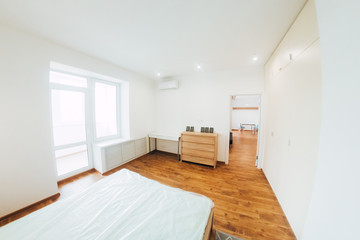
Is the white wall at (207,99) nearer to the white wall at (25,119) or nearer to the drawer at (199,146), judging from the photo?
the drawer at (199,146)

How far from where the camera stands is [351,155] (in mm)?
557

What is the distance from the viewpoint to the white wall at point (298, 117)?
45.5 inches

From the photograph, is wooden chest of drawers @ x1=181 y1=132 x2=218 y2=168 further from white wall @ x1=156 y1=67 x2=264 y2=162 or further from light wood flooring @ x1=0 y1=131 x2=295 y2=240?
white wall @ x1=156 y1=67 x2=264 y2=162

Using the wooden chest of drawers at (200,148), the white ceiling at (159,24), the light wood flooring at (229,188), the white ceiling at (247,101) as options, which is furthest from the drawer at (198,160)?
the white ceiling at (247,101)

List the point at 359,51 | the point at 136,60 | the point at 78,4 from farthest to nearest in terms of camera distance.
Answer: the point at 136,60 → the point at 78,4 → the point at 359,51

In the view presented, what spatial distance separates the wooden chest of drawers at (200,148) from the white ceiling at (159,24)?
6.81 feet

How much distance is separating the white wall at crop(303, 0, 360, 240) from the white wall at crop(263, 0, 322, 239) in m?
0.54

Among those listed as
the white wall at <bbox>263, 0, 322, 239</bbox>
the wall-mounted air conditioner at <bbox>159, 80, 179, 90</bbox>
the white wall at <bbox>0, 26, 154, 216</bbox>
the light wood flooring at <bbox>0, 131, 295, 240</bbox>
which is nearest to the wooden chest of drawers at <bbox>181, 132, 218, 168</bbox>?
the light wood flooring at <bbox>0, 131, 295, 240</bbox>

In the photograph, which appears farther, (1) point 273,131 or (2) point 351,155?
(1) point 273,131

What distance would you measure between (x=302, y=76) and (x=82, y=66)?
3.81m

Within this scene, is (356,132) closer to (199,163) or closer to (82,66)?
(199,163)

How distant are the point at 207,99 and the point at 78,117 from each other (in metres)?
3.54

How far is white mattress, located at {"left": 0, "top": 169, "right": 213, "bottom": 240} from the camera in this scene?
3.06ft

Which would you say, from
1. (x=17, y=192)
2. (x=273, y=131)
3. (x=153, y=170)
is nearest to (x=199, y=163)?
(x=153, y=170)
